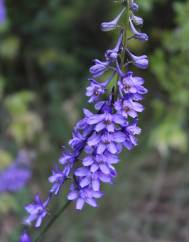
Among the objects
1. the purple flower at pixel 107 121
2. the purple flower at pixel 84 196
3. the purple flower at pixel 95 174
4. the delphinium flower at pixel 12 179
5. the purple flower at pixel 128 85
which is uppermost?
the delphinium flower at pixel 12 179

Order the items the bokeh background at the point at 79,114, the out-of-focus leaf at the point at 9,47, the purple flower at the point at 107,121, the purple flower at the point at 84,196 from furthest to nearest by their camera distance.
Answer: the out-of-focus leaf at the point at 9,47 < the bokeh background at the point at 79,114 < the purple flower at the point at 84,196 < the purple flower at the point at 107,121

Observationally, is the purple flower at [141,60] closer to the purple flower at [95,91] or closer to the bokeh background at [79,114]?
the purple flower at [95,91]

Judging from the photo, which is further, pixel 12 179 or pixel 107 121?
pixel 12 179

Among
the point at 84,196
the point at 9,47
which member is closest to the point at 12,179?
the point at 84,196

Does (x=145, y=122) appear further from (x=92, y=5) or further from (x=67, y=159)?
(x=67, y=159)

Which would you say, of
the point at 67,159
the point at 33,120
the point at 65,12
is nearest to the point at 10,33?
the point at 65,12

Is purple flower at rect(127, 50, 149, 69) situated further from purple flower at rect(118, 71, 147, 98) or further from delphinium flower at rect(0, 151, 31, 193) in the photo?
delphinium flower at rect(0, 151, 31, 193)

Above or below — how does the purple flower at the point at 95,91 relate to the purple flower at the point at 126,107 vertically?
above

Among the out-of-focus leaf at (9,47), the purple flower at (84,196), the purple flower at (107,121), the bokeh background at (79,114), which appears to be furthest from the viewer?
the out-of-focus leaf at (9,47)

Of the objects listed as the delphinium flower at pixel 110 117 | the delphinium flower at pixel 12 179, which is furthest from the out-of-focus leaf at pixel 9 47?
the delphinium flower at pixel 110 117

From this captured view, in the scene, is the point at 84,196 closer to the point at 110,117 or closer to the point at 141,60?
the point at 110,117
